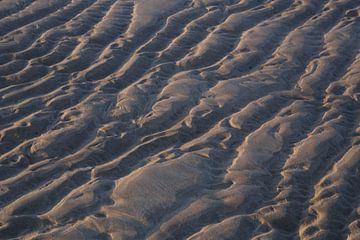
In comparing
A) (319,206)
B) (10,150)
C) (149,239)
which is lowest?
(319,206)

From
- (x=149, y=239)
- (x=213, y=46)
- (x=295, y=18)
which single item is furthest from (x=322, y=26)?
(x=149, y=239)

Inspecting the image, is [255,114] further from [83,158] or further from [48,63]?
[48,63]

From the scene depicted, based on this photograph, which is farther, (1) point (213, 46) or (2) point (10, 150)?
(1) point (213, 46)

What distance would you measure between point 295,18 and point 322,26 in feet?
0.75

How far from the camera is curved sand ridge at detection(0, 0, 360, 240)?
8.74 ft

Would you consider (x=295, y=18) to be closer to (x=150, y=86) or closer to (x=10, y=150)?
(x=150, y=86)

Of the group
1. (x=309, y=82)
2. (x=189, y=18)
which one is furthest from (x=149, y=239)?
(x=189, y=18)

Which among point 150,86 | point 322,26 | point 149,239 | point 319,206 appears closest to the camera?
point 149,239

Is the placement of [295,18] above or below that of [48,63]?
below

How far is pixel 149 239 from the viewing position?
2516 mm

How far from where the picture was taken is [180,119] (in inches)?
132

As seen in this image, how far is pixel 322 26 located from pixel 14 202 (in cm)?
276

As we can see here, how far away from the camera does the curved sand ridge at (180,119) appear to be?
2.66m

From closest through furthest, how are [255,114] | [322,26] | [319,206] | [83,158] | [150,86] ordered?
Answer: [319,206]
[83,158]
[255,114]
[150,86]
[322,26]
